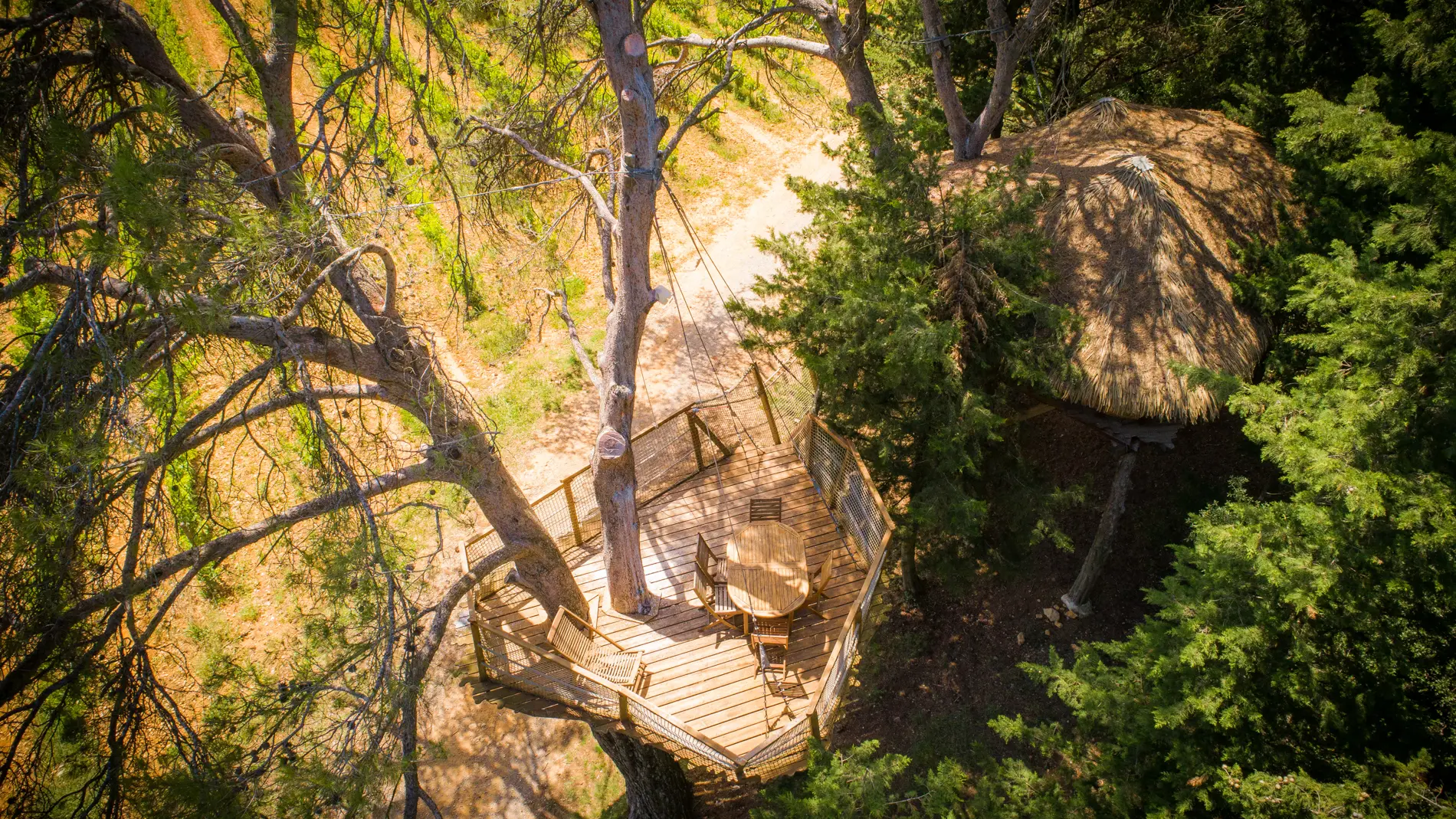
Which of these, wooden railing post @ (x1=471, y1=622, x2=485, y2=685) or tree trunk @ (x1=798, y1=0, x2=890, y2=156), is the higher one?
tree trunk @ (x1=798, y1=0, x2=890, y2=156)

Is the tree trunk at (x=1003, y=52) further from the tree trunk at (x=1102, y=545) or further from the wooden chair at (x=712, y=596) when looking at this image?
the wooden chair at (x=712, y=596)

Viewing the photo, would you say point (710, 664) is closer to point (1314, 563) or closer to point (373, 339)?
point (373, 339)

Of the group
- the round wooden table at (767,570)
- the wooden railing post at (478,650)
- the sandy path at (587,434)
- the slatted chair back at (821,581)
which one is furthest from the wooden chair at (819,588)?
the sandy path at (587,434)

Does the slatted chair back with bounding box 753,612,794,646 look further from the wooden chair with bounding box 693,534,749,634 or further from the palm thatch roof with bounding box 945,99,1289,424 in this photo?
the palm thatch roof with bounding box 945,99,1289,424

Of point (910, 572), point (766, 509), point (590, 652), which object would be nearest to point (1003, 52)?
point (766, 509)

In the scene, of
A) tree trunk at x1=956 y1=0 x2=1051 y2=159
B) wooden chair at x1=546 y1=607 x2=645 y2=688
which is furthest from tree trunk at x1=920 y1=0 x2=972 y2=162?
wooden chair at x1=546 y1=607 x2=645 y2=688

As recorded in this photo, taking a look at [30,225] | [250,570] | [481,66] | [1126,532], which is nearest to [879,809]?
[30,225]

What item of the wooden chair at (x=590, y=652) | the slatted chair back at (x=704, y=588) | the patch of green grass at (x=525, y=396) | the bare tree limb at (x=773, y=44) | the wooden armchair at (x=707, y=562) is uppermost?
the bare tree limb at (x=773, y=44)
